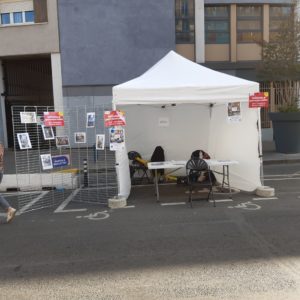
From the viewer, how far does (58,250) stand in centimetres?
567

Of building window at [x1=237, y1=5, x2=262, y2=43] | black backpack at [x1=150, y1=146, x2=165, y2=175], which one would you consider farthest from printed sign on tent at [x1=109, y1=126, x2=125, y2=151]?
building window at [x1=237, y1=5, x2=262, y2=43]

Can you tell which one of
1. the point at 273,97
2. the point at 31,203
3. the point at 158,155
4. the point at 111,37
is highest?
the point at 111,37

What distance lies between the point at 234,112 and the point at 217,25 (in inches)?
537

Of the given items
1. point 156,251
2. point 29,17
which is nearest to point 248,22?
point 29,17

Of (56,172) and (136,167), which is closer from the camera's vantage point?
(56,172)

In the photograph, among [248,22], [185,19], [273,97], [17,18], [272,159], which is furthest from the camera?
[248,22]

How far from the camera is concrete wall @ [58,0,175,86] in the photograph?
65.6ft

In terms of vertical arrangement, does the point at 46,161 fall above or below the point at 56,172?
above

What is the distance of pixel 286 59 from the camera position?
1576 cm

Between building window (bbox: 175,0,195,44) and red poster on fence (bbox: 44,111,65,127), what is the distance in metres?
14.4

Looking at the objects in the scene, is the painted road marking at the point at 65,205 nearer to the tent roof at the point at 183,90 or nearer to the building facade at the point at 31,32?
the tent roof at the point at 183,90

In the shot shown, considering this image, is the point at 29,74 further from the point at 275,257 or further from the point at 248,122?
the point at 275,257

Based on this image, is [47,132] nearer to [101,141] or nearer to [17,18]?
[101,141]

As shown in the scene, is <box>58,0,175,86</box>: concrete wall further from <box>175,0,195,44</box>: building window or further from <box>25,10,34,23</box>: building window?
<box>25,10,34,23</box>: building window
